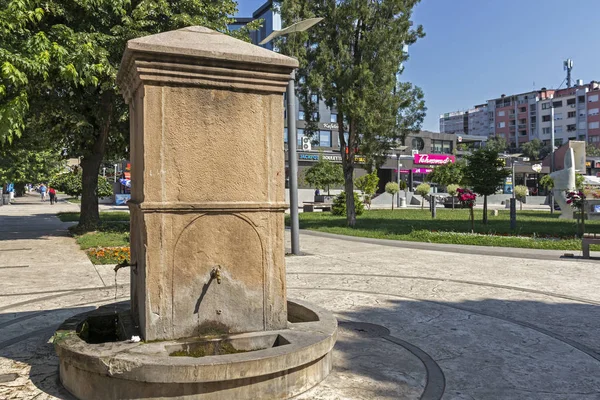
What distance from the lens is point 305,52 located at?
736 inches

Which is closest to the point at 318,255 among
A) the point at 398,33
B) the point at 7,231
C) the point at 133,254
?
the point at 133,254

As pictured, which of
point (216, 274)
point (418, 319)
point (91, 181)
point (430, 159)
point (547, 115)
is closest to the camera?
point (216, 274)

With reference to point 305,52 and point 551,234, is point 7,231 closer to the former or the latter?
point 305,52

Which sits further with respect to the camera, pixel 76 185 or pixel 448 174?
pixel 448 174

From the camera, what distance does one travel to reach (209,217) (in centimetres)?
417

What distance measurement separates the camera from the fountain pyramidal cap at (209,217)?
3896 millimetres

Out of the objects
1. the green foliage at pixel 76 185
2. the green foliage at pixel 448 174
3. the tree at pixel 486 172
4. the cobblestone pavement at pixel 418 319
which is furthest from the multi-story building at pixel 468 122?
the cobblestone pavement at pixel 418 319

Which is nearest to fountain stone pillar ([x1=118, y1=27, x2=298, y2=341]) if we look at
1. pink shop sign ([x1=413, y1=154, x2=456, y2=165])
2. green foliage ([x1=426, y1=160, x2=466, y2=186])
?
green foliage ([x1=426, y1=160, x2=466, y2=186])

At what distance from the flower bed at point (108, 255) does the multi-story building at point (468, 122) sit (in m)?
120

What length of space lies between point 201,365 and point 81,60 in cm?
1017

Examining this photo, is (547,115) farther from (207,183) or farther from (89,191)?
(207,183)

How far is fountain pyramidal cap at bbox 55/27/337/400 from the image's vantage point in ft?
12.8

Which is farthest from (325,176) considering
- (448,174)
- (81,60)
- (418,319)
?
(418,319)

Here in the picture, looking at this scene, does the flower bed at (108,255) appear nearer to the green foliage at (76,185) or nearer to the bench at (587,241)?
the bench at (587,241)
